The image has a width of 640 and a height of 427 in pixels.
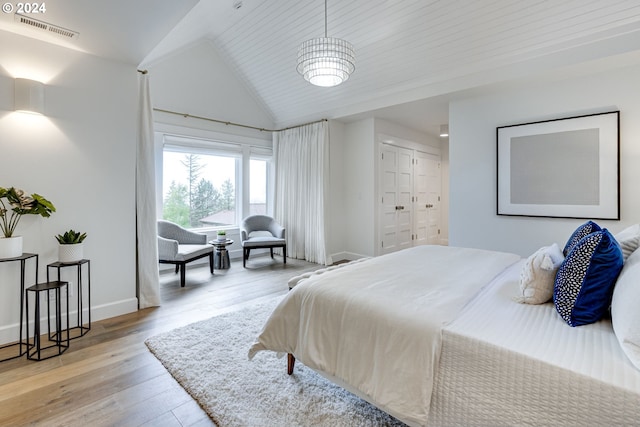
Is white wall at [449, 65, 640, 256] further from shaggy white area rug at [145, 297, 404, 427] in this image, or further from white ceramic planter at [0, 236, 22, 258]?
white ceramic planter at [0, 236, 22, 258]

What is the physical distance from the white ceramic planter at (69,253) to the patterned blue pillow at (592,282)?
10.9ft

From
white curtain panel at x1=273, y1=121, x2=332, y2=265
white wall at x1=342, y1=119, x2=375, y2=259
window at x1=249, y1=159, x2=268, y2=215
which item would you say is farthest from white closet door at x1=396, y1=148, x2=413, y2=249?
window at x1=249, y1=159, x2=268, y2=215

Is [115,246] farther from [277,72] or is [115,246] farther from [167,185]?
[277,72]

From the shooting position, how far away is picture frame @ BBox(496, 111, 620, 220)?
3.06m

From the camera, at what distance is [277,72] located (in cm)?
490

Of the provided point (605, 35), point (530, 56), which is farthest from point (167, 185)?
point (605, 35)

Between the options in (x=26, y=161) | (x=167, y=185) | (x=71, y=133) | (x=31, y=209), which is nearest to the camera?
(x=31, y=209)

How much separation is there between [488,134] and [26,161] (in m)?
4.85

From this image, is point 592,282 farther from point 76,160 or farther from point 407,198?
point 407,198

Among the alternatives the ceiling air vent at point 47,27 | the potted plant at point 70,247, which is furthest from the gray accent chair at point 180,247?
the ceiling air vent at point 47,27

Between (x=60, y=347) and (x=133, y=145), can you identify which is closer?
(x=60, y=347)

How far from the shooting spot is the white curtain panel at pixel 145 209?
3.12m

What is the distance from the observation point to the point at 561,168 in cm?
333

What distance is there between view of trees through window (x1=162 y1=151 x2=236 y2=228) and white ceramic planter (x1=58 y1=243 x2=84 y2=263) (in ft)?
7.51
